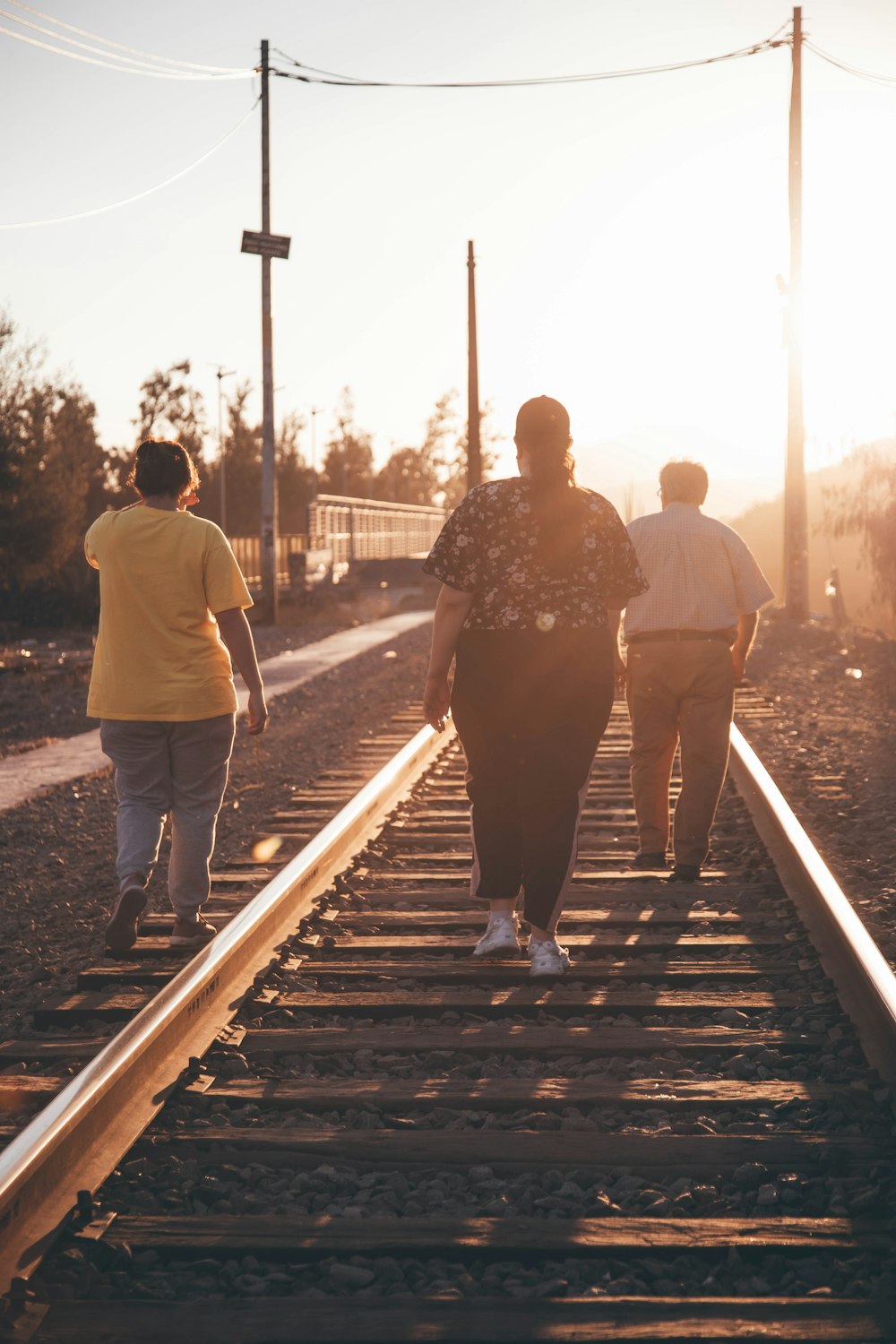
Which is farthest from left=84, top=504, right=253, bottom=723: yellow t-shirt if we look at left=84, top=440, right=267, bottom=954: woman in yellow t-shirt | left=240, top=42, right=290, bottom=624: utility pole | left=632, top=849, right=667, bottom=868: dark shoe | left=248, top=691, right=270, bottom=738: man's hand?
left=240, top=42, right=290, bottom=624: utility pole

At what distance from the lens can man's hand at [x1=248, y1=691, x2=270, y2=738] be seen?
5230mm

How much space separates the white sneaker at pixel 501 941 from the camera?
5074mm

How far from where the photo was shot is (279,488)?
82.3 metres

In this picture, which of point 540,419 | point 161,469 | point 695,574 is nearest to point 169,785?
point 161,469

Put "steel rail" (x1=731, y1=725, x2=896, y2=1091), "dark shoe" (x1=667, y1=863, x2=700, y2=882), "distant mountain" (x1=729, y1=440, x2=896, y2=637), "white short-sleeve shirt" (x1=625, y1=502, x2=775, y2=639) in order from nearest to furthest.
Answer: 1. "steel rail" (x1=731, y1=725, x2=896, y2=1091)
2. "white short-sleeve shirt" (x1=625, y1=502, x2=775, y2=639)
3. "dark shoe" (x1=667, y1=863, x2=700, y2=882)
4. "distant mountain" (x1=729, y1=440, x2=896, y2=637)

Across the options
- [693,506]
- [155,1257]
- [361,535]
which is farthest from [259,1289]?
[361,535]

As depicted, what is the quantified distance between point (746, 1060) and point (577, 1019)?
24.5 inches

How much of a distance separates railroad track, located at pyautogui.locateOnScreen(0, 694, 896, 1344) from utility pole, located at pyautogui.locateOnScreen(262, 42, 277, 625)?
75.9 feet

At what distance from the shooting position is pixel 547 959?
4.88 m

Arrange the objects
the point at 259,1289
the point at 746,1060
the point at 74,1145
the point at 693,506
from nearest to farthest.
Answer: the point at 259,1289, the point at 74,1145, the point at 746,1060, the point at 693,506

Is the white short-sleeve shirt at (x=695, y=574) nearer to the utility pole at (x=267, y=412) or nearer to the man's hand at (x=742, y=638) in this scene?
the man's hand at (x=742, y=638)

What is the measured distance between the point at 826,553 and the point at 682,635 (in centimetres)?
6891

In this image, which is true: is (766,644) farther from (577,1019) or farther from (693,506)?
(577,1019)

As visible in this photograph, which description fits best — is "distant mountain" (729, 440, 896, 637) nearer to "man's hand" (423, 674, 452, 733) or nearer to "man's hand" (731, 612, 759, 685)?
"man's hand" (731, 612, 759, 685)
